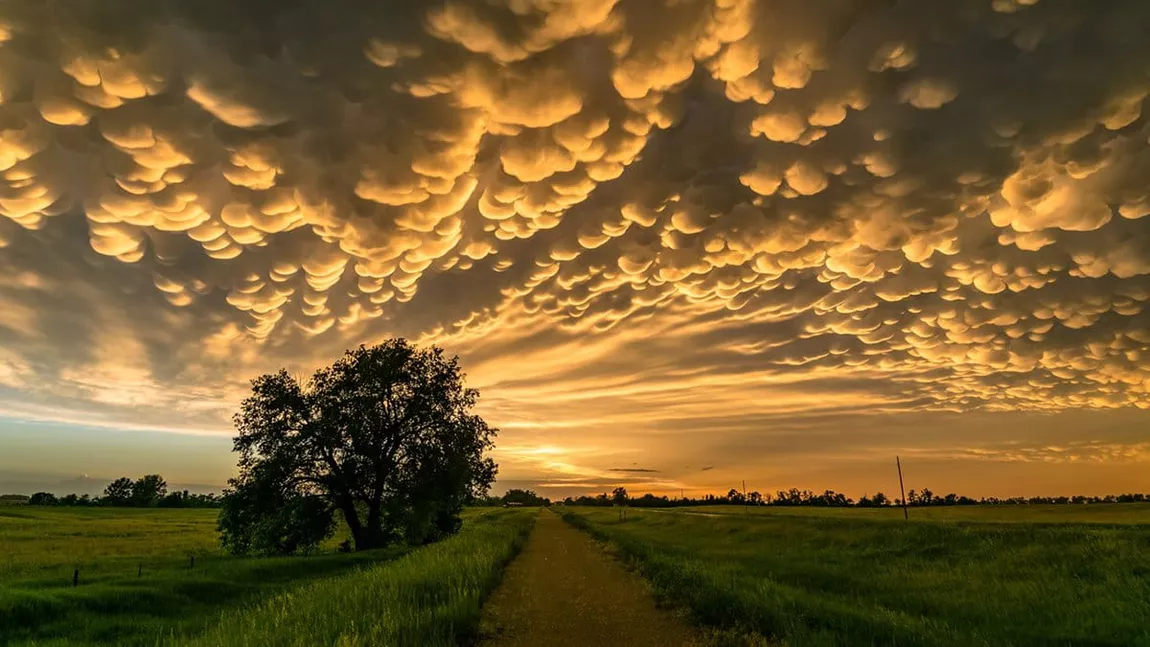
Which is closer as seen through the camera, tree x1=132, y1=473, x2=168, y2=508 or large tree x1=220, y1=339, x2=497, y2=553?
large tree x1=220, y1=339, x2=497, y2=553

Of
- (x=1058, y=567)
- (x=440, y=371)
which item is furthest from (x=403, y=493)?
(x=1058, y=567)

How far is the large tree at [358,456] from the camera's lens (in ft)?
105

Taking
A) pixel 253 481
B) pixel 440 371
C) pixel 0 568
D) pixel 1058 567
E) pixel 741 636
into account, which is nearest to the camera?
pixel 741 636

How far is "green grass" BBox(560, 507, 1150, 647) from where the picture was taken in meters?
10.4

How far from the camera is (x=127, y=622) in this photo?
14.6 m

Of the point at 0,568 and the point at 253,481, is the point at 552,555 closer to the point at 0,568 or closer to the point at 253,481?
the point at 253,481

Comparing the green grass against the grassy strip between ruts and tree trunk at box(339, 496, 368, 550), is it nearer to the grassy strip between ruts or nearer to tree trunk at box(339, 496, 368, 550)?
the grassy strip between ruts

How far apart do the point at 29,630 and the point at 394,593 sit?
381 inches

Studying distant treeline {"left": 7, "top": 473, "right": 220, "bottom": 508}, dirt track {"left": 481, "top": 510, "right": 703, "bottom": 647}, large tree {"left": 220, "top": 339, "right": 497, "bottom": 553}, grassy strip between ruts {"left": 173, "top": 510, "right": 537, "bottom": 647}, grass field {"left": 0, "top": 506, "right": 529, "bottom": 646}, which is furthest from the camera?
distant treeline {"left": 7, "top": 473, "right": 220, "bottom": 508}

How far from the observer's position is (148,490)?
506ft

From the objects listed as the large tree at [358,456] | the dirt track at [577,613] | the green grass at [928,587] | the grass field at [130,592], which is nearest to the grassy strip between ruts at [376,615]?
the dirt track at [577,613]

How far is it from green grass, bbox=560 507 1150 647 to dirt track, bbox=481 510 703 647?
871mm

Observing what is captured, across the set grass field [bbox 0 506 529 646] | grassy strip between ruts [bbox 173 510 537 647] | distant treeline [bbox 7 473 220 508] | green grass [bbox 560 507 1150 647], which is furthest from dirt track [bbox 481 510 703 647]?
distant treeline [bbox 7 473 220 508]

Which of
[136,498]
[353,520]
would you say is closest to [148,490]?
[136,498]
